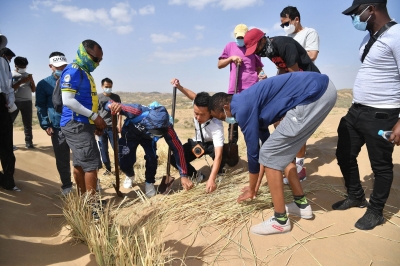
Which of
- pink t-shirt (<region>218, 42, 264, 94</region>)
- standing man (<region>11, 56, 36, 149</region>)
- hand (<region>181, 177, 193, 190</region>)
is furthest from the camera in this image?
standing man (<region>11, 56, 36, 149</region>)

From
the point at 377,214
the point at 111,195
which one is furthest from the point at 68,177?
the point at 377,214

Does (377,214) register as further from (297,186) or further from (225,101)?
(225,101)

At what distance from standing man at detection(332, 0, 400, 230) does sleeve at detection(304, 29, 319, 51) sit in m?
1.24

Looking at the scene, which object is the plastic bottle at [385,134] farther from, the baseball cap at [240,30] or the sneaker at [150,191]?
the sneaker at [150,191]

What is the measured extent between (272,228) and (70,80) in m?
2.30

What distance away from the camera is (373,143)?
2502 millimetres

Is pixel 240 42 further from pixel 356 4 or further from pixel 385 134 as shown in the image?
pixel 385 134

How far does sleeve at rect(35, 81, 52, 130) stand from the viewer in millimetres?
4043

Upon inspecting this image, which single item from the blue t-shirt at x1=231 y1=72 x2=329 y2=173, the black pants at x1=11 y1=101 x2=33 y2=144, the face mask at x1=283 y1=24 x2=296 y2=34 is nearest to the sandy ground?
the blue t-shirt at x1=231 y1=72 x2=329 y2=173

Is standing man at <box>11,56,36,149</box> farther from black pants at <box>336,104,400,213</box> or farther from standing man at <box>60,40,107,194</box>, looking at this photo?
black pants at <box>336,104,400,213</box>

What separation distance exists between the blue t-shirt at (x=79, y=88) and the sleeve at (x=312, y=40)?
2.81 m

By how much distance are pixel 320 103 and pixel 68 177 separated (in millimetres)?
3285

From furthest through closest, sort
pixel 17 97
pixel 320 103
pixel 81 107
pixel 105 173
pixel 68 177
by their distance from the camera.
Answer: pixel 17 97
pixel 105 173
pixel 68 177
pixel 81 107
pixel 320 103

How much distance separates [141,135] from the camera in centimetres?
370
